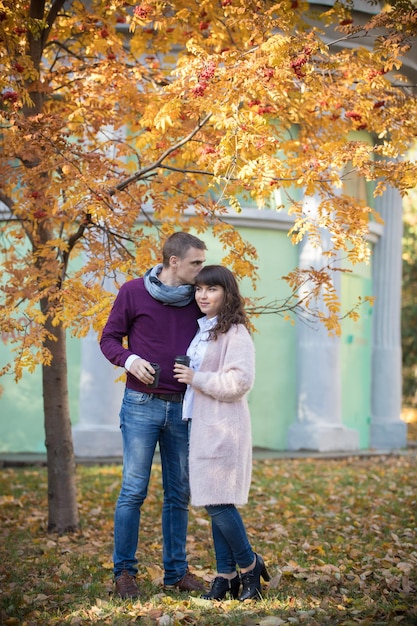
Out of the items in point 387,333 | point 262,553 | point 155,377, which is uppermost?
point 387,333

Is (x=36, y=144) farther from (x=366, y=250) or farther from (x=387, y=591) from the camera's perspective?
(x=387, y=591)

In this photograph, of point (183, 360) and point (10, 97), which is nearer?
point (183, 360)

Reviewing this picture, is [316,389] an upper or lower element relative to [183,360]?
upper

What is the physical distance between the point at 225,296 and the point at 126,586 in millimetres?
1733

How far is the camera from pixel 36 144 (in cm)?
601

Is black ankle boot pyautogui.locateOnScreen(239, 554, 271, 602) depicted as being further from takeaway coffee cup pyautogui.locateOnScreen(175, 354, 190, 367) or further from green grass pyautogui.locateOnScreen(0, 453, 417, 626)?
takeaway coffee cup pyautogui.locateOnScreen(175, 354, 190, 367)

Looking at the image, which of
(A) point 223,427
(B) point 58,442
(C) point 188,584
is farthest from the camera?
(B) point 58,442

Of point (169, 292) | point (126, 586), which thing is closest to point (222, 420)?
point (169, 292)

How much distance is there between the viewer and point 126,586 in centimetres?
484

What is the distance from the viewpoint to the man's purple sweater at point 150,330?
483cm

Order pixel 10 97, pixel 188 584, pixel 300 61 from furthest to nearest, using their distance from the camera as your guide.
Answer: pixel 10 97, pixel 300 61, pixel 188 584

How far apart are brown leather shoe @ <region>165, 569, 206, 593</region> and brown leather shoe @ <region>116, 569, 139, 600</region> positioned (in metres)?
0.26

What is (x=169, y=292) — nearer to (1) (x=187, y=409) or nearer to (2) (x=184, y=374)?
(2) (x=184, y=374)

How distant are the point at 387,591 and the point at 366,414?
9.89 meters
